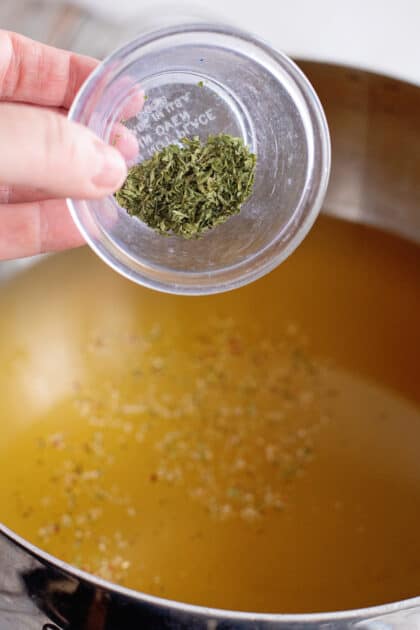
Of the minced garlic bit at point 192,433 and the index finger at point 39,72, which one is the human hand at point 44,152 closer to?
the index finger at point 39,72

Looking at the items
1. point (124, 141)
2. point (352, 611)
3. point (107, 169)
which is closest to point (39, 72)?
point (124, 141)

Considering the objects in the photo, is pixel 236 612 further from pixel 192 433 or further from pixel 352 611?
pixel 192 433

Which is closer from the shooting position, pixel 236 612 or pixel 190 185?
pixel 236 612

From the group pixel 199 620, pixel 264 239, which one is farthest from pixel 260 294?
pixel 199 620

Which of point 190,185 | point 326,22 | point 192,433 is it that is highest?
point 326,22

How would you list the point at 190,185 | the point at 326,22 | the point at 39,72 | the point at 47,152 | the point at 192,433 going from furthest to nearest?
the point at 326,22 → the point at 192,433 → the point at 39,72 → the point at 190,185 → the point at 47,152

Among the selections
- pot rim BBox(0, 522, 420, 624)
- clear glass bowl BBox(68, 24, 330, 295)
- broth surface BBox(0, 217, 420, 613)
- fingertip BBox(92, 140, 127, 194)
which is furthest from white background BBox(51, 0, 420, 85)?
pot rim BBox(0, 522, 420, 624)

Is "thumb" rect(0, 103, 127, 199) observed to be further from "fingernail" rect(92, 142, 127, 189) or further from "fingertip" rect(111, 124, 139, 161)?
"fingertip" rect(111, 124, 139, 161)

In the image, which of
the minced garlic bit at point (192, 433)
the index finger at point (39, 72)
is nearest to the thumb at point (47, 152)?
the index finger at point (39, 72)
